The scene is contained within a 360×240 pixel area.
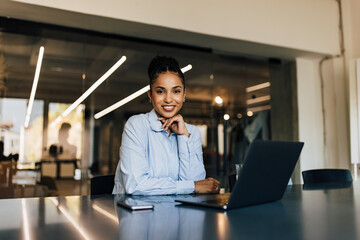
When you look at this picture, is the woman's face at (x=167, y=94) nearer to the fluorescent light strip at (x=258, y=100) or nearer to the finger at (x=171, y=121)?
the finger at (x=171, y=121)

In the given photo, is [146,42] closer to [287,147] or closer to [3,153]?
[3,153]

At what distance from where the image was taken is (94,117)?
410 centimetres

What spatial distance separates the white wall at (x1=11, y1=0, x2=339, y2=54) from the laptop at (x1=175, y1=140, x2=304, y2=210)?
9.58 ft

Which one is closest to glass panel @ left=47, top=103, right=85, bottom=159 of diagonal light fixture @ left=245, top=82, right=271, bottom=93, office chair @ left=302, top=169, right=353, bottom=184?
diagonal light fixture @ left=245, top=82, right=271, bottom=93

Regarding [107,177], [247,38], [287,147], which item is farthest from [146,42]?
[287,147]

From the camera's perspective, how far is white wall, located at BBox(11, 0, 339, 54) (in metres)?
3.57

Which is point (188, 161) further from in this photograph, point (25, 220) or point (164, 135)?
point (25, 220)

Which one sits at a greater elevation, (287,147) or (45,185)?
(287,147)

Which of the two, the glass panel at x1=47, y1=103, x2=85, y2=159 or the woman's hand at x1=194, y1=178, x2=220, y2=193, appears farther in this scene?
the glass panel at x1=47, y1=103, x2=85, y2=159

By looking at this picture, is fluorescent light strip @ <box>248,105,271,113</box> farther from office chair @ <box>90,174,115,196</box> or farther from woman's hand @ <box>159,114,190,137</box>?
office chair @ <box>90,174,115,196</box>

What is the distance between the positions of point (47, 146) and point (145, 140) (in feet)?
8.18

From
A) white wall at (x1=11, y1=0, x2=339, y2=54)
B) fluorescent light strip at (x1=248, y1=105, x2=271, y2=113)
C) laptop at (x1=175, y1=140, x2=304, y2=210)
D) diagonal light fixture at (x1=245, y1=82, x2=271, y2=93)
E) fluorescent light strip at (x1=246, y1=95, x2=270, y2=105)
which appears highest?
white wall at (x1=11, y1=0, x2=339, y2=54)

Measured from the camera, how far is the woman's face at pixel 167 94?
5.82 feet

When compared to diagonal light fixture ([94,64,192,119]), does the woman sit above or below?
below
